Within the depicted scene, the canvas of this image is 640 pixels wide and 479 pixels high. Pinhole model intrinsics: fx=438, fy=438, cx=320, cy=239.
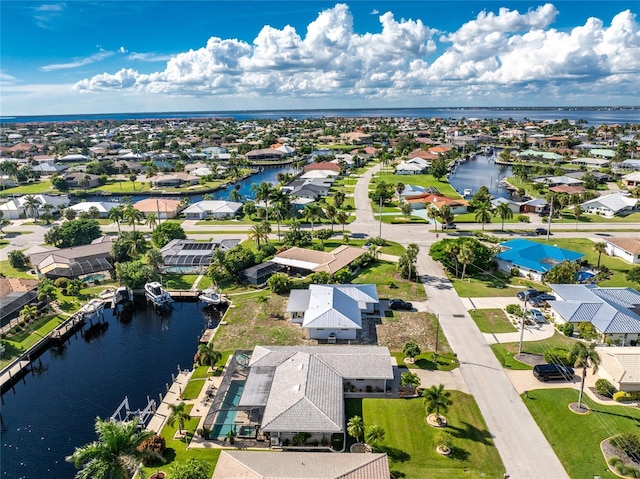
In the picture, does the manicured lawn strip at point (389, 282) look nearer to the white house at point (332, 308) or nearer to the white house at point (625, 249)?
the white house at point (332, 308)

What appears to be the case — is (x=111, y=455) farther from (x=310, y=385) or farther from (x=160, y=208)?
(x=160, y=208)

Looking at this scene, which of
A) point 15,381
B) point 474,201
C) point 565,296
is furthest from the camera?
point 474,201

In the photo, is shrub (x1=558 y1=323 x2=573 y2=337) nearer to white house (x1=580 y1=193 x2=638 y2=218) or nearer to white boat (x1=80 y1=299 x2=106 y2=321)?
white boat (x1=80 y1=299 x2=106 y2=321)

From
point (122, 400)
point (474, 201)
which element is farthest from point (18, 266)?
point (474, 201)

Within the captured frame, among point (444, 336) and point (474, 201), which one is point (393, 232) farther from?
point (444, 336)

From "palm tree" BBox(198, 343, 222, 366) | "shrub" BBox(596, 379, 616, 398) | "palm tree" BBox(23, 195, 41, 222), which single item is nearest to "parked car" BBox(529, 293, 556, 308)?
"shrub" BBox(596, 379, 616, 398)
